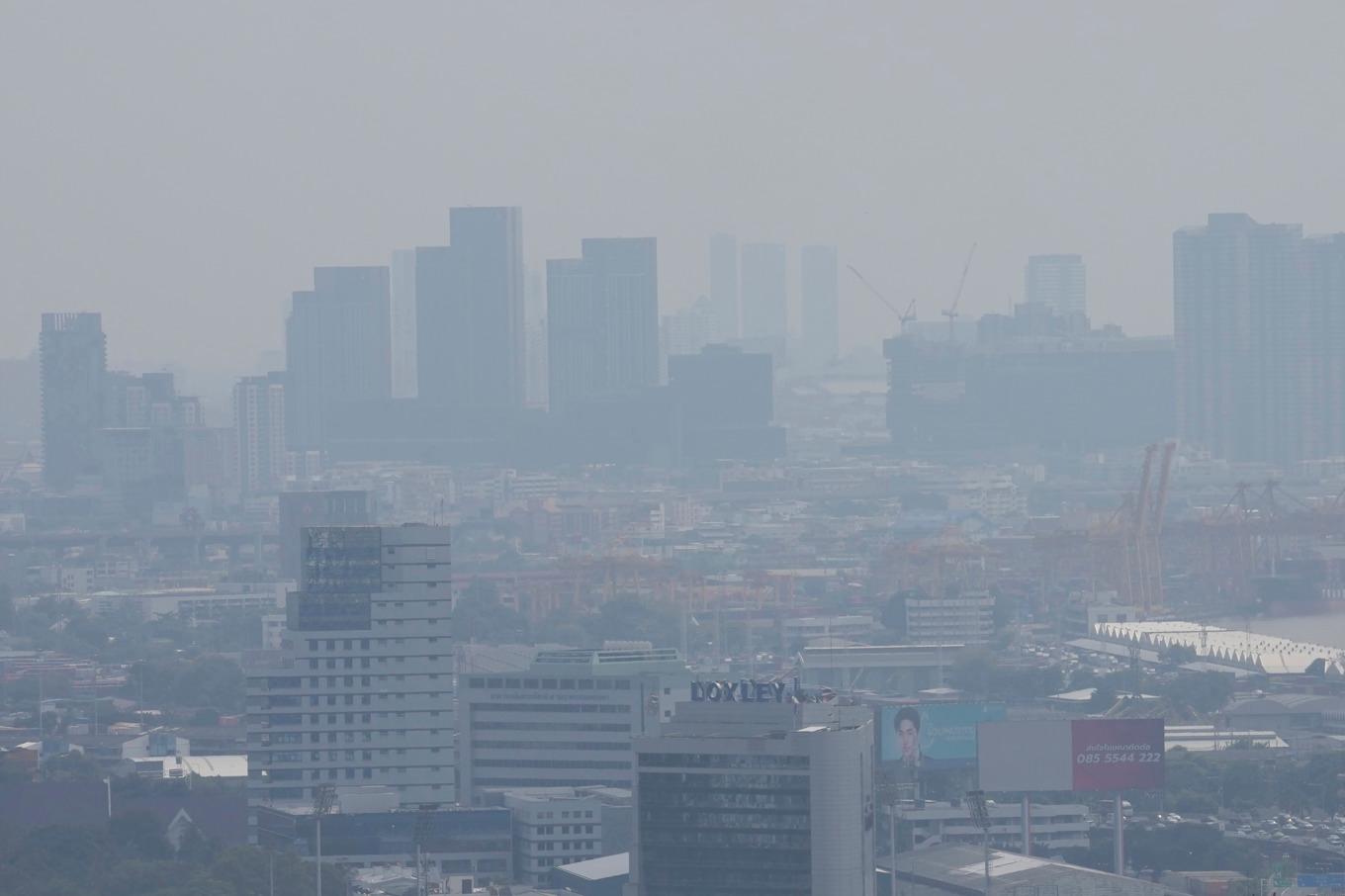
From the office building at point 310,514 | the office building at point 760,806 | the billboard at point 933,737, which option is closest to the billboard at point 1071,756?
the billboard at point 933,737

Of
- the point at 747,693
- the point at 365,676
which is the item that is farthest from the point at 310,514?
the point at 747,693

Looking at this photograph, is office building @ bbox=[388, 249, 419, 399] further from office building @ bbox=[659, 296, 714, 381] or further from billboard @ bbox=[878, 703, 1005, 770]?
billboard @ bbox=[878, 703, 1005, 770]

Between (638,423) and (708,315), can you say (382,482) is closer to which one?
(638,423)

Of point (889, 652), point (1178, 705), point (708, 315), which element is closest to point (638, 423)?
point (708, 315)

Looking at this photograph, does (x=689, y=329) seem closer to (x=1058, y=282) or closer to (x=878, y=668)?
(x=1058, y=282)

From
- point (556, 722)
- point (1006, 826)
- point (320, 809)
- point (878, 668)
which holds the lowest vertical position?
point (1006, 826)

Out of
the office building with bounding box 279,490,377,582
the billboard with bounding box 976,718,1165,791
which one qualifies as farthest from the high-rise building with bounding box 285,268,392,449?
the billboard with bounding box 976,718,1165,791
